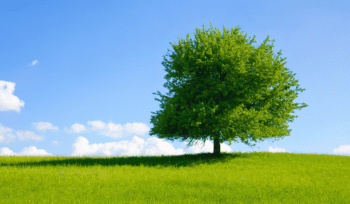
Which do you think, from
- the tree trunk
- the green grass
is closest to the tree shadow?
the tree trunk

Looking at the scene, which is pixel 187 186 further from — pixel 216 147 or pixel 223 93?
pixel 216 147

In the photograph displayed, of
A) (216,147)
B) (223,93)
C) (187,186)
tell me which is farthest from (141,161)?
(187,186)

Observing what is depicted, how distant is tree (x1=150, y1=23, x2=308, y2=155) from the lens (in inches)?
960

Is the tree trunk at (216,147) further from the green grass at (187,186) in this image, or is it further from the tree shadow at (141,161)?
the green grass at (187,186)

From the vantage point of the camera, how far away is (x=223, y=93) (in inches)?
996

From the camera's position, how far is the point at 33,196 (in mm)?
13750

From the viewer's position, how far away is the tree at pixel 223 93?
960 inches

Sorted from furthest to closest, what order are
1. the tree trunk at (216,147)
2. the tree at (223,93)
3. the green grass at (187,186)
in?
the tree trunk at (216,147) < the tree at (223,93) < the green grass at (187,186)

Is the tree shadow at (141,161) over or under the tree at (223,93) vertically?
under

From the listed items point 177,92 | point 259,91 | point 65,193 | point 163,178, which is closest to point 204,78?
point 177,92

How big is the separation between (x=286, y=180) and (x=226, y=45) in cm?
1325

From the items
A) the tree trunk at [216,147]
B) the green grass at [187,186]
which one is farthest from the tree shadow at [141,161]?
the green grass at [187,186]

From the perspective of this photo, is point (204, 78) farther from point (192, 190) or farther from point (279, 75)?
point (192, 190)

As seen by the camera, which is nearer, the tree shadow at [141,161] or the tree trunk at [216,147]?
the tree shadow at [141,161]
